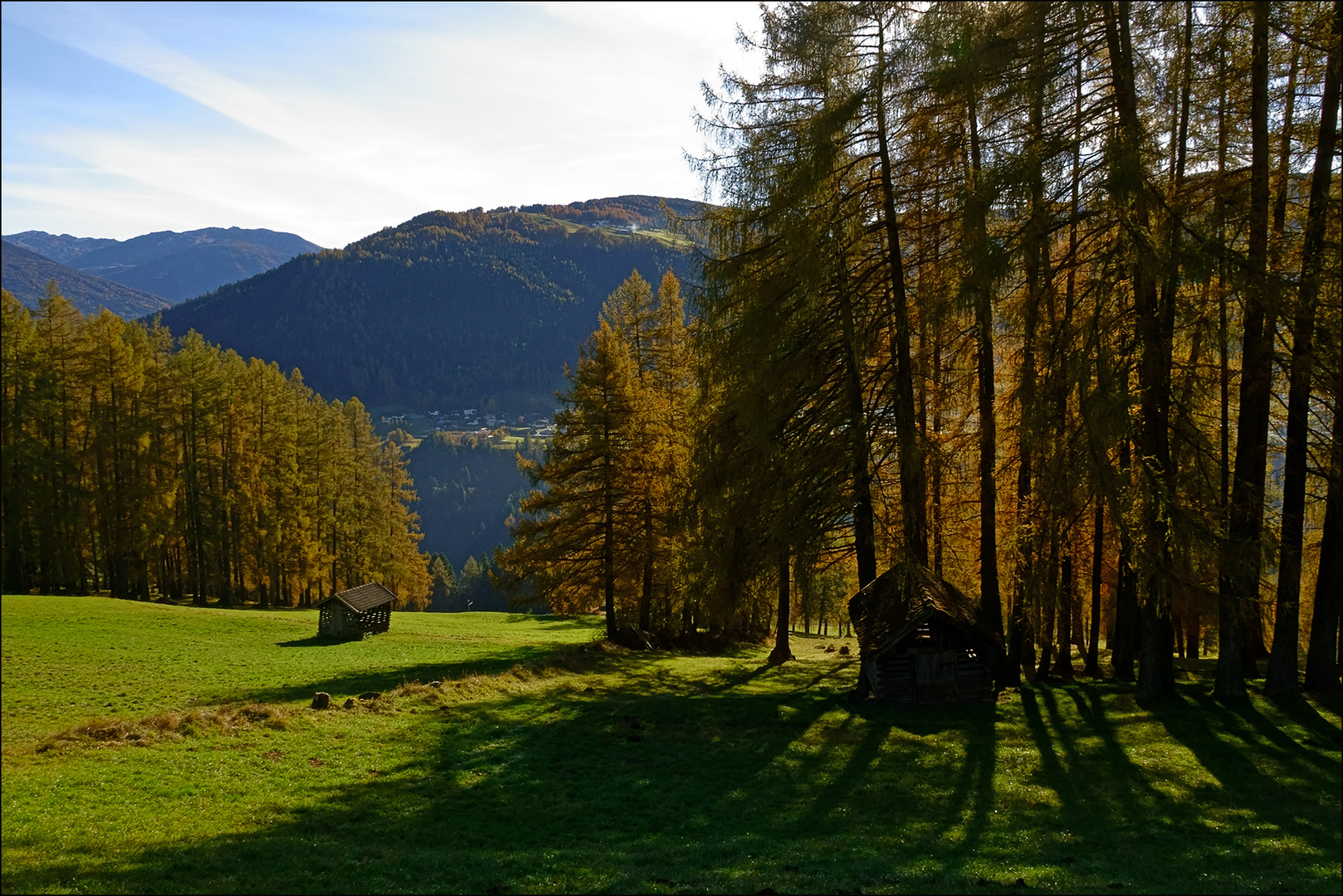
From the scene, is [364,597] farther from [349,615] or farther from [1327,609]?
[1327,609]

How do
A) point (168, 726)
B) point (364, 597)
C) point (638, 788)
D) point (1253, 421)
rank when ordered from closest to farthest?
point (638, 788)
point (168, 726)
point (1253, 421)
point (364, 597)

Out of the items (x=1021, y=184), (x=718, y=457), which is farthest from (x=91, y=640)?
(x=1021, y=184)

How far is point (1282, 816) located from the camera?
34.9 ft

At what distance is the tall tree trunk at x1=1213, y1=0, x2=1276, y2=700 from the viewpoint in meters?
13.1

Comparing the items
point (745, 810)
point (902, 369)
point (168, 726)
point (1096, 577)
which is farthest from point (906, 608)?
point (168, 726)

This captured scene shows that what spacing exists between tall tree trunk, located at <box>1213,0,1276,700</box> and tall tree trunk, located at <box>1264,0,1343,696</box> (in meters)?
0.49

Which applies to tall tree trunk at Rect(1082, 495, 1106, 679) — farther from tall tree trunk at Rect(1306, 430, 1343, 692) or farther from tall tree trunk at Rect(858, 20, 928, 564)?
tall tree trunk at Rect(1306, 430, 1343, 692)

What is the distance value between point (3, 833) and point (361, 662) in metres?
17.5

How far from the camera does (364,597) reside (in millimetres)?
36000

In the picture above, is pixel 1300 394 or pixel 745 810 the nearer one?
pixel 745 810

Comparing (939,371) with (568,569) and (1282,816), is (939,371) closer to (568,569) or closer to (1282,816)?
(1282,816)

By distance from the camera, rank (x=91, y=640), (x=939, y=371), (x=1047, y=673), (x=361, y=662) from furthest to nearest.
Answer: (x=361, y=662) < (x=91, y=640) < (x=1047, y=673) < (x=939, y=371)

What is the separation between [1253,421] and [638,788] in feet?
46.5

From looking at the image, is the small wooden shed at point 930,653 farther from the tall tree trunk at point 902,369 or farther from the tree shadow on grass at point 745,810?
the tall tree trunk at point 902,369
